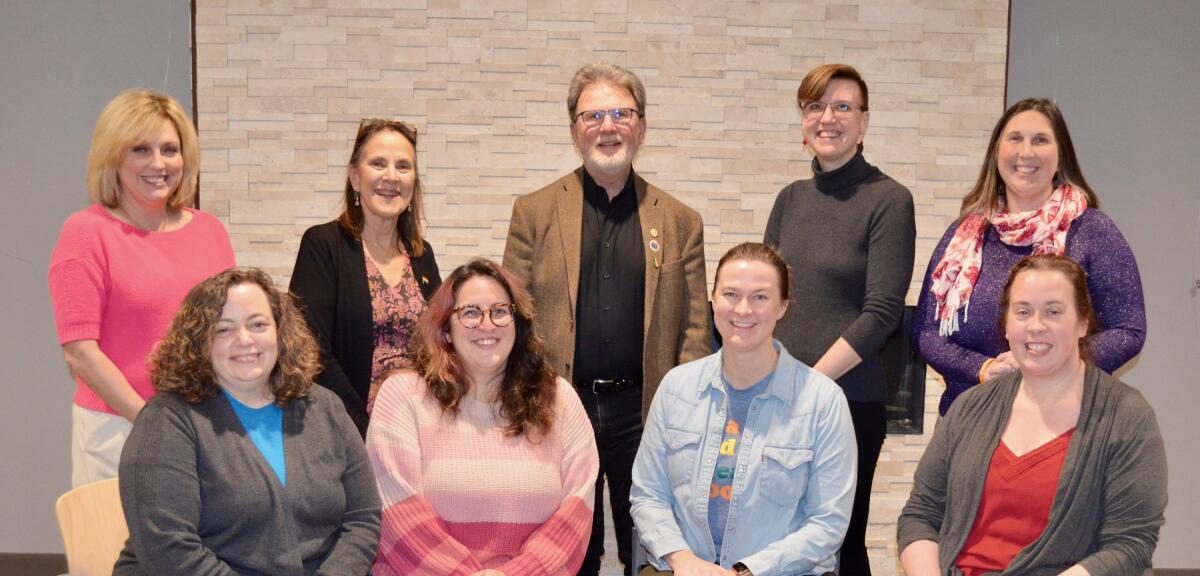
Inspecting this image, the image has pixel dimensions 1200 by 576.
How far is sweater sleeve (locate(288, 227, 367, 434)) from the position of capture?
267cm

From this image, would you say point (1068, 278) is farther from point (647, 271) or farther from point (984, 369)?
point (647, 271)

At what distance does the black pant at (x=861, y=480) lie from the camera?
281cm

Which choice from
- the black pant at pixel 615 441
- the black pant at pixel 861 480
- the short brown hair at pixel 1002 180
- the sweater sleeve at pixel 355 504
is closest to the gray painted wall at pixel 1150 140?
the short brown hair at pixel 1002 180

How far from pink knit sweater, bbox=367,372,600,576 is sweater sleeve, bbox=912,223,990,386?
999 millimetres

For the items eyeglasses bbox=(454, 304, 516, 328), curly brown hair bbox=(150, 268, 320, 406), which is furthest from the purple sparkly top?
curly brown hair bbox=(150, 268, 320, 406)

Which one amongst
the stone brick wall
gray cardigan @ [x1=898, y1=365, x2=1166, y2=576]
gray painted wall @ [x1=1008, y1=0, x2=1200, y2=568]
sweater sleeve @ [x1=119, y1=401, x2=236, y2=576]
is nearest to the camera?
sweater sleeve @ [x1=119, y1=401, x2=236, y2=576]

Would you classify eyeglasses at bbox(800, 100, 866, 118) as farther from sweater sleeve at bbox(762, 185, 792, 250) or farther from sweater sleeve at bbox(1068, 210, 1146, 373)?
sweater sleeve at bbox(1068, 210, 1146, 373)

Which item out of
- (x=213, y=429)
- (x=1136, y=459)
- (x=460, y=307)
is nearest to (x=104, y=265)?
(x=213, y=429)

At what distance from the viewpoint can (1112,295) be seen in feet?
8.22

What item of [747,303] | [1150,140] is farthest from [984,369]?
[1150,140]

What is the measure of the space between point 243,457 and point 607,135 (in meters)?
1.32

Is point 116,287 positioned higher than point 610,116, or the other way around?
point 610,116

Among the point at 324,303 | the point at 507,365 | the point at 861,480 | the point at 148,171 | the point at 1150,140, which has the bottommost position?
the point at 861,480

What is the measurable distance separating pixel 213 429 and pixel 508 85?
2153 mm
